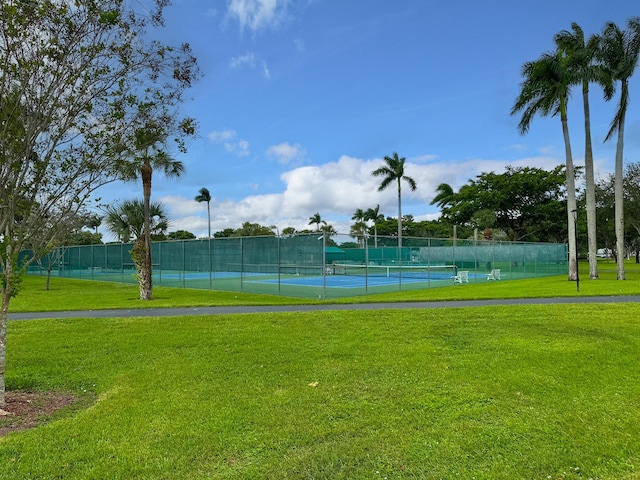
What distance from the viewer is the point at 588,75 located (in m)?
22.0

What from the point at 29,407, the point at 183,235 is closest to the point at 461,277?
the point at 29,407

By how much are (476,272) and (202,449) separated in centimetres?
2224

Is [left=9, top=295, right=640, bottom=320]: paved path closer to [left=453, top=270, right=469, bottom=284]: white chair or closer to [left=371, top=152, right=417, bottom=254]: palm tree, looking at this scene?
[left=453, top=270, right=469, bottom=284]: white chair

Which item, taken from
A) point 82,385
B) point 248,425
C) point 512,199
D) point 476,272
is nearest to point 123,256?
point 476,272

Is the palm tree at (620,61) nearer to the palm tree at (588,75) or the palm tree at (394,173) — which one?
the palm tree at (588,75)

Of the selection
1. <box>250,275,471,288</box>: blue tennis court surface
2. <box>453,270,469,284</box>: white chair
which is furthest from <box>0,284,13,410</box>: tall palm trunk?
<box>453,270,469,284</box>: white chair

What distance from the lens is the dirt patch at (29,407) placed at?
4207 millimetres

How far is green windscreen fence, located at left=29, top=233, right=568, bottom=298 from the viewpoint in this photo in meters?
16.2

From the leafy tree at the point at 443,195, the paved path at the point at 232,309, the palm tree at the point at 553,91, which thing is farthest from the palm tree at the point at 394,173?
the paved path at the point at 232,309

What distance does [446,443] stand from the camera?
3.61 meters

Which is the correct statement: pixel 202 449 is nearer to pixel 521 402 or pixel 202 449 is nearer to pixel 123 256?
pixel 521 402

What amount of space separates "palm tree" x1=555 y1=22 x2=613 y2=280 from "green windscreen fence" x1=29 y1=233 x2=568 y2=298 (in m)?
4.46

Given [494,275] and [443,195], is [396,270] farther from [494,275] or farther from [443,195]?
[443,195]

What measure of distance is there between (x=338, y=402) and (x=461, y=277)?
62.8ft
